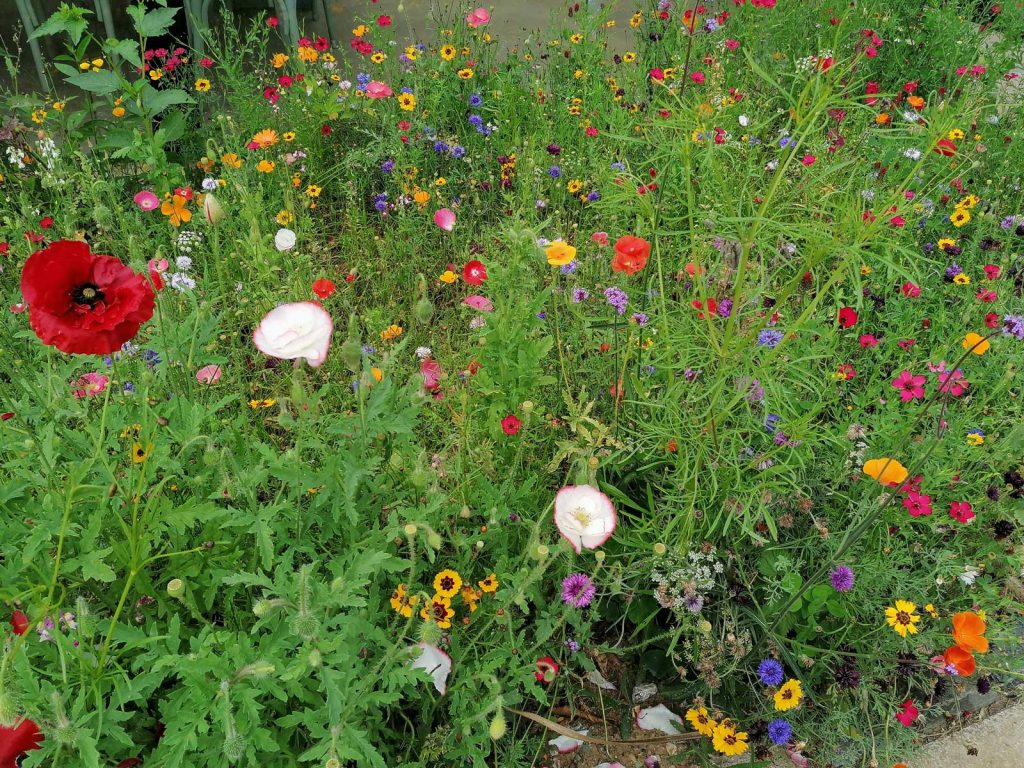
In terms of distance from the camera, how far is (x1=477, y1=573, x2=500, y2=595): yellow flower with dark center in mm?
1664

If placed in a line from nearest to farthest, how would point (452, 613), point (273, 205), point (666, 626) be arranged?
point (452, 613), point (666, 626), point (273, 205)

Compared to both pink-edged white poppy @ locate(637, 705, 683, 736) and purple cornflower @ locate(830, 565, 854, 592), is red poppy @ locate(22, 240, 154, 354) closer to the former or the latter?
pink-edged white poppy @ locate(637, 705, 683, 736)

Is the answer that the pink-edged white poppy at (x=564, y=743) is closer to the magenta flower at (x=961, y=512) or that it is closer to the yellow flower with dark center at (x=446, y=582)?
the yellow flower with dark center at (x=446, y=582)

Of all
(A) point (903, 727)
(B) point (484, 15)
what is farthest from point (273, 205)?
(A) point (903, 727)

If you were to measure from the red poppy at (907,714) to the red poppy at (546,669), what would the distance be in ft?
2.70

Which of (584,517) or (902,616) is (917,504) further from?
(584,517)

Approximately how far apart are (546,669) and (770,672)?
52cm

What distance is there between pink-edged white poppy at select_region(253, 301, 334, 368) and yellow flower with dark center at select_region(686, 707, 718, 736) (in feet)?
3.89

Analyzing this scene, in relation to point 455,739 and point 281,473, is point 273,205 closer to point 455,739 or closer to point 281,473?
point 281,473

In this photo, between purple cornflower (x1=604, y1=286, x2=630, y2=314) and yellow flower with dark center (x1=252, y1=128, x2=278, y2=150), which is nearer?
purple cornflower (x1=604, y1=286, x2=630, y2=314)

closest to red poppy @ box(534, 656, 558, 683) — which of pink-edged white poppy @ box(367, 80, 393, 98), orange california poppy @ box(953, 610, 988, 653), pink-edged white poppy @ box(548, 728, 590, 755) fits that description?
pink-edged white poppy @ box(548, 728, 590, 755)

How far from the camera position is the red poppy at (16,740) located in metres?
1.17

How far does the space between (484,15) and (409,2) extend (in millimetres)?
1747

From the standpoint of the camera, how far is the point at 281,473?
4.81 ft
